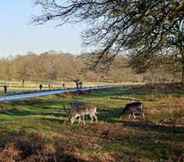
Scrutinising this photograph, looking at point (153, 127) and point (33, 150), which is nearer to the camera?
point (33, 150)

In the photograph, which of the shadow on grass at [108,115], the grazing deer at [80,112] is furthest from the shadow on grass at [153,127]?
the grazing deer at [80,112]

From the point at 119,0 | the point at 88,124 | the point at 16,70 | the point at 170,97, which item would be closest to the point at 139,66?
the point at 88,124

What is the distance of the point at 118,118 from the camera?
27.4 meters

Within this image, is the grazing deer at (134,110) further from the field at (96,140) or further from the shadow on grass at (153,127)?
the shadow on grass at (153,127)

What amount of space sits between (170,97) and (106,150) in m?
26.5

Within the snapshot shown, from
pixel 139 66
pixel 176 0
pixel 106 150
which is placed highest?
pixel 176 0

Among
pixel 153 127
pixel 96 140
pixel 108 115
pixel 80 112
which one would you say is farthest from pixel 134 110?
pixel 96 140

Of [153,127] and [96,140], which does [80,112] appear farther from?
[96,140]

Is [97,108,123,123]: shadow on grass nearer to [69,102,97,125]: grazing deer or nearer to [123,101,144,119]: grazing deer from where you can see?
[123,101,144,119]: grazing deer

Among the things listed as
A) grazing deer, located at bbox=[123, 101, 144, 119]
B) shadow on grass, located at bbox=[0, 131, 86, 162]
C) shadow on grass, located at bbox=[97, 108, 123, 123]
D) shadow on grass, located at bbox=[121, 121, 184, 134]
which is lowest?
shadow on grass, located at bbox=[0, 131, 86, 162]

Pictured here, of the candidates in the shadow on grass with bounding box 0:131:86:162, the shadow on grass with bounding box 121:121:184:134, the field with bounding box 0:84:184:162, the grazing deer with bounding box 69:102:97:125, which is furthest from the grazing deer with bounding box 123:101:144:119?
the shadow on grass with bounding box 0:131:86:162

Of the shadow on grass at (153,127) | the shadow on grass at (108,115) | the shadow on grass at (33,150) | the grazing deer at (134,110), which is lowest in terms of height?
the shadow on grass at (33,150)

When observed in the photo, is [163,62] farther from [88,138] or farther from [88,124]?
[88,138]

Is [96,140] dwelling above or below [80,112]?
below
